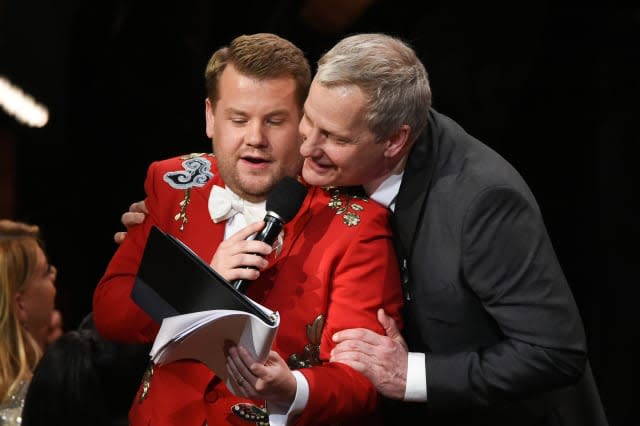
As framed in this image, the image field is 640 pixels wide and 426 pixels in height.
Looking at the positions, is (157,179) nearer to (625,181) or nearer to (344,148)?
(344,148)

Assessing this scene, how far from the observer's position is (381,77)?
7.29 feet

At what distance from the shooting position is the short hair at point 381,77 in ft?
7.24

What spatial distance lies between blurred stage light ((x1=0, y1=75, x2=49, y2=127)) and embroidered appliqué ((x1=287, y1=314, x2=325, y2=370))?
233 cm

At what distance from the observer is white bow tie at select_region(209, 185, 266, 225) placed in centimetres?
232

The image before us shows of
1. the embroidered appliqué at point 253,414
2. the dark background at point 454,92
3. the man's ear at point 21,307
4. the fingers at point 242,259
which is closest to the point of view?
the fingers at point 242,259

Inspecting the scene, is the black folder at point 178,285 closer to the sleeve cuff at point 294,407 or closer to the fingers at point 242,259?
the fingers at point 242,259

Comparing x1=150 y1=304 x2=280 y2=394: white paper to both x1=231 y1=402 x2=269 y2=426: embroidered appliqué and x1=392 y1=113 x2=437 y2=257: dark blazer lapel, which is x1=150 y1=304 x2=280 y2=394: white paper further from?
x1=392 y1=113 x2=437 y2=257: dark blazer lapel

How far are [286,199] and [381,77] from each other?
36 centimetres

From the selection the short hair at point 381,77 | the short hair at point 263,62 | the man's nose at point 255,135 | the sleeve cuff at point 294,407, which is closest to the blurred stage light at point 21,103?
the short hair at point 263,62

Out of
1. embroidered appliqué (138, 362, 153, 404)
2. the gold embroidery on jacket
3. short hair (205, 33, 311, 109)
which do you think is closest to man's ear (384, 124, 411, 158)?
short hair (205, 33, 311, 109)

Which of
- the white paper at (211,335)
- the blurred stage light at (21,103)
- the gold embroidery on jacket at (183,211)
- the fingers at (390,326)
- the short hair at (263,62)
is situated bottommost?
the blurred stage light at (21,103)

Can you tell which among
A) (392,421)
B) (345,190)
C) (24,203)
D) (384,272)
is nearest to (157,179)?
(345,190)

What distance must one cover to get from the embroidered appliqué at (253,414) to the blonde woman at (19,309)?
1.25 meters

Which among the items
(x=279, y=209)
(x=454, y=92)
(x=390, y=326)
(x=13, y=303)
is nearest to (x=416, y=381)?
(x=390, y=326)
